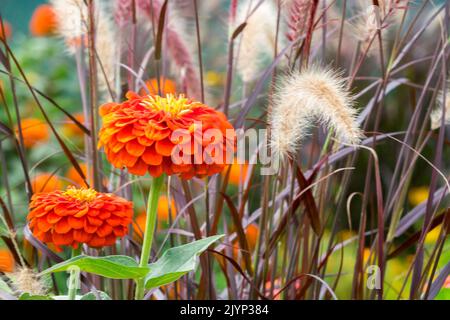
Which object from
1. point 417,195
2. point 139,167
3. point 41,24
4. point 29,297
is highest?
point 41,24

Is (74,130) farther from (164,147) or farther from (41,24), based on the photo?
(164,147)

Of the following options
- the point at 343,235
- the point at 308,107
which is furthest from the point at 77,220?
the point at 343,235

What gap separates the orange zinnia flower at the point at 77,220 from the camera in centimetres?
81

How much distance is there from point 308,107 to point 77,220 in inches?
10.8

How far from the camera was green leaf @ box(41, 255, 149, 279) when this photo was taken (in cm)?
70

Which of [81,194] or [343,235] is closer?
[81,194]

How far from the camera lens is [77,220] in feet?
2.65

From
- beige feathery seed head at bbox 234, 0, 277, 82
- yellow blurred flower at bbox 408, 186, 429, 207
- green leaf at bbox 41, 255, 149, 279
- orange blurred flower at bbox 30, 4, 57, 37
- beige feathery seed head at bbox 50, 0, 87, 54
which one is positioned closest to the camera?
green leaf at bbox 41, 255, 149, 279

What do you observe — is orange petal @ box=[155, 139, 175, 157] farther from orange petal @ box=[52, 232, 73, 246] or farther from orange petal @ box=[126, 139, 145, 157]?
orange petal @ box=[52, 232, 73, 246]

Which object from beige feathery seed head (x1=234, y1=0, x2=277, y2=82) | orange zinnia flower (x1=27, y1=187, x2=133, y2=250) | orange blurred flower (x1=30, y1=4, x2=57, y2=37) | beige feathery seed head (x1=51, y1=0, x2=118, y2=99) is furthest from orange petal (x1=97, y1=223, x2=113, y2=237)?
orange blurred flower (x1=30, y1=4, x2=57, y2=37)

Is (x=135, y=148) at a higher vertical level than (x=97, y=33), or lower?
lower

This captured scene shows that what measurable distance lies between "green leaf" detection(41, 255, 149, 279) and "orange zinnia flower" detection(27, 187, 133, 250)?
66mm
